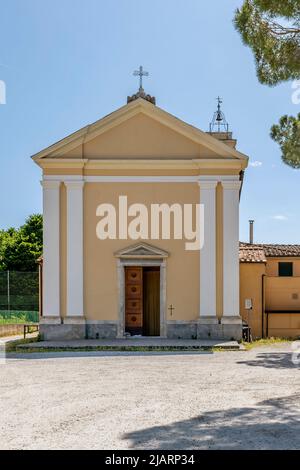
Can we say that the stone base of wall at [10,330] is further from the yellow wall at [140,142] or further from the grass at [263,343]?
the grass at [263,343]

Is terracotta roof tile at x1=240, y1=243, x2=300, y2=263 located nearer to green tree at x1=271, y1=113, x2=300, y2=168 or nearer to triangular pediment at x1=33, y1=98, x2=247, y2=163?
triangular pediment at x1=33, y1=98, x2=247, y2=163

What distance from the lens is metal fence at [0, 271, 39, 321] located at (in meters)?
27.3

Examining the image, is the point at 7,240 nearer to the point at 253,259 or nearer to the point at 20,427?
the point at 253,259

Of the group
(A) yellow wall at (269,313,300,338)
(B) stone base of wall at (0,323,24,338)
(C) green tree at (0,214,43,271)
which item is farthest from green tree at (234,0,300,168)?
(C) green tree at (0,214,43,271)

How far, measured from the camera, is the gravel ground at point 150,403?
636 cm

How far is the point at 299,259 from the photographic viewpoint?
23094mm

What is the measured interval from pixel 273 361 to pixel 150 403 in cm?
596

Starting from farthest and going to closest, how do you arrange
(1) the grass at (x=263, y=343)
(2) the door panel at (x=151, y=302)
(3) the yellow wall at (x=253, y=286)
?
(3) the yellow wall at (x=253, y=286) < (2) the door panel at (x=151, y=302) < (1) the grass at (x=263, y=343)

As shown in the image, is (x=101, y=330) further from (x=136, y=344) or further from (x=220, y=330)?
(x=220, y=330)

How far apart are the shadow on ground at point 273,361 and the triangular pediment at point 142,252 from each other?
466 centimetres

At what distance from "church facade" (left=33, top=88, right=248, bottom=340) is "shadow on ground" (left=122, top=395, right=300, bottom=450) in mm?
9677

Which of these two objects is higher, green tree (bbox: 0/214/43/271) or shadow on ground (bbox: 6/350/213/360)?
green tree (bbox: 0/214/43/271)

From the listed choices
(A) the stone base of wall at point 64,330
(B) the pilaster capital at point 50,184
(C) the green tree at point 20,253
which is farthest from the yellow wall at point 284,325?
(C) the green tree at point 20,253

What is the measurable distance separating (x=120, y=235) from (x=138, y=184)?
1769mm
